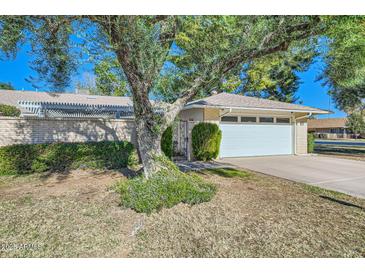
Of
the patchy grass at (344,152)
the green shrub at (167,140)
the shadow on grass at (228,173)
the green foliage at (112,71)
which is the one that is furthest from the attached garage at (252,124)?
the green foliage at (112,71)

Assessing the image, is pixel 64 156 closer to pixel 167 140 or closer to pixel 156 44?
pixel 167 140

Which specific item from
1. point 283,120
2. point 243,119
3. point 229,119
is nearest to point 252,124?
point 243,119

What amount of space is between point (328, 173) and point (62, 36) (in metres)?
9.56

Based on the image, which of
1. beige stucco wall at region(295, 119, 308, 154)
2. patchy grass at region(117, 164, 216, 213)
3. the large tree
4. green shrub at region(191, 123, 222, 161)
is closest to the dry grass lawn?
patchy grass at region(117, 164, 216, 213)

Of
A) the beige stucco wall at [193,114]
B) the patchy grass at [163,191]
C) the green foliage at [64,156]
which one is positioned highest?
the beige stucco wall at [193,114]

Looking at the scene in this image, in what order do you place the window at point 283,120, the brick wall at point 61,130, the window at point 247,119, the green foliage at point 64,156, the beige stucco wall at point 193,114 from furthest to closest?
the window at point 283,120
the window at point 247,119
the beige stucco wall at point 193,114
the brick wall at point 61,130
the green foliage at point 64,156

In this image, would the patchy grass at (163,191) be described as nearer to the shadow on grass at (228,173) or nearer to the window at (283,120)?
the shadow on grass at (228,173)

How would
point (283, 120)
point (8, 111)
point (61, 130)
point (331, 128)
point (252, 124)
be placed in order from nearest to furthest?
point (61, 130)
point (252, 124)
point (283, 120)
point (8, 111)
point (331, 128)

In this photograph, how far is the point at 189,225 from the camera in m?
3.85

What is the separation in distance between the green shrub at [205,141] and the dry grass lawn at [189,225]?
17.0 ft

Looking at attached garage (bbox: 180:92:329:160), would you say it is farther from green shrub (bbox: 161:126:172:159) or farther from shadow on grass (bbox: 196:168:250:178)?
shadow on grass (bbox: 196:168:250:178)

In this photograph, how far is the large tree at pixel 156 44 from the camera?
3.89 meters

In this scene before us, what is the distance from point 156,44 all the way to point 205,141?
7.50 m

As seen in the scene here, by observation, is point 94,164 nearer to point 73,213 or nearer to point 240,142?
point 73,213
